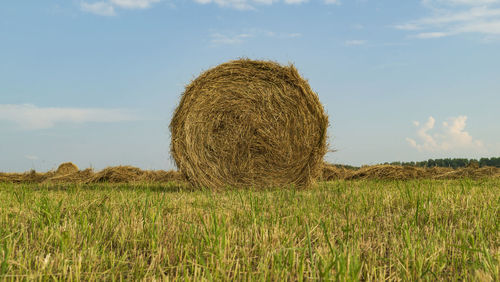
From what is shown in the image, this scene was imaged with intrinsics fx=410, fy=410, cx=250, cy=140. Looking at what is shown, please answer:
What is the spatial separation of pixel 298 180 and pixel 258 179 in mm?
676

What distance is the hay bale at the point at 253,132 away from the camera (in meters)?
6.86

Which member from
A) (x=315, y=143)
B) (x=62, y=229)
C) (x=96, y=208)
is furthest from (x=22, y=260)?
(x=315, y=143)

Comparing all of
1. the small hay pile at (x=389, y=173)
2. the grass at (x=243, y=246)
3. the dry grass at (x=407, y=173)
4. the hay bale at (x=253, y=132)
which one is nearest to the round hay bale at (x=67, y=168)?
the hay bale at (x=253, y=132)

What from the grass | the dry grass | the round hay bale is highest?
the round hay bale

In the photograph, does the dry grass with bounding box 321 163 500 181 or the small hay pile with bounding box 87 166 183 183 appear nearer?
the dry grass with bounding box 321 163 500 181

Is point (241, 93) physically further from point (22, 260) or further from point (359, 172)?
point (22, 260)

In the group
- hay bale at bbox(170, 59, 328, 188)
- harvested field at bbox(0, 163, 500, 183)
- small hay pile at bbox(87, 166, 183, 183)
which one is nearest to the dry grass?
harvested field at bbox(0, 163, 500, 183)

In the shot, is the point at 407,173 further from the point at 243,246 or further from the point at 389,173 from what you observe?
the point at 243,246

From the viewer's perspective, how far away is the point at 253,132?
6.83 m

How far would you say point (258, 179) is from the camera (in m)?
6.91

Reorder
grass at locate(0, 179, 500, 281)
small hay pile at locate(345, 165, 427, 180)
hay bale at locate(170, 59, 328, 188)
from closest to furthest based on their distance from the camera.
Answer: grass at locate(0, 179, 500, 281), hay bale at locate(170, 59, 328, 188), small hay pile at locate(345, 165, 427, 180)

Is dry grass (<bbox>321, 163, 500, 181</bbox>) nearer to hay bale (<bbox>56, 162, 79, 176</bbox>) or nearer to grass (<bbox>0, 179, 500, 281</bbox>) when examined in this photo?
grass (<bbox>0, 179, 500, 281</bbox>)

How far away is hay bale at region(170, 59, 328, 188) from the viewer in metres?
6.86

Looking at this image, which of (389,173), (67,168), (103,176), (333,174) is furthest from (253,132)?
(67,168)
